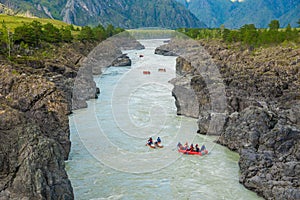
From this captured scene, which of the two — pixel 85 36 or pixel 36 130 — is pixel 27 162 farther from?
pixel 85 36

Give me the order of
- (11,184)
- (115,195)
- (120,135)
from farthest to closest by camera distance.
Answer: (120,135) → (115,195) → (11,184)

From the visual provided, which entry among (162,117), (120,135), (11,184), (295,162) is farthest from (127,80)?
(11,184)

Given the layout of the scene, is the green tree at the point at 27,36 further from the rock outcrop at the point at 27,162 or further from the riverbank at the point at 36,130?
the rock outcrop at the point at 27,162

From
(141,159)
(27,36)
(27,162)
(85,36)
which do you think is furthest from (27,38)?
(27,162)

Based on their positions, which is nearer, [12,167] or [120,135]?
[12,167]

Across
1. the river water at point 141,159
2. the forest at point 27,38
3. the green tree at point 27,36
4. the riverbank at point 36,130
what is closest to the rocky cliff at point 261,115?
the river water at point 141,159

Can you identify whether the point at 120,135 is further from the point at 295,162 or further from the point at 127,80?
the point at 127,80
